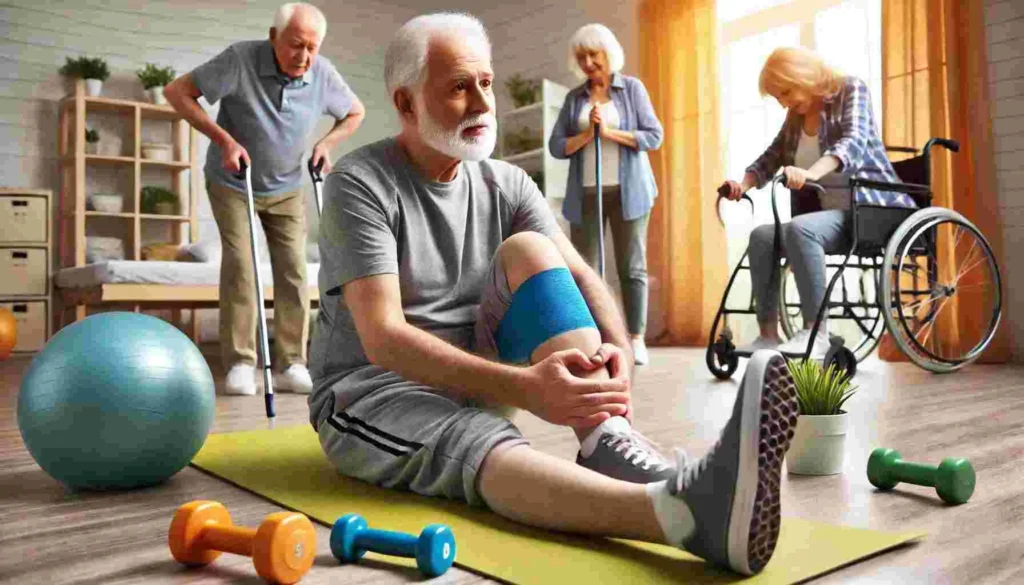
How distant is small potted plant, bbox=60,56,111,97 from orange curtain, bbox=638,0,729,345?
144 inches

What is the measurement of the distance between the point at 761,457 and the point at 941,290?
2811mm

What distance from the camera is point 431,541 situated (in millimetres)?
1059

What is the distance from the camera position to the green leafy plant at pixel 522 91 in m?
6.34

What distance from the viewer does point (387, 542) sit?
1093 mm

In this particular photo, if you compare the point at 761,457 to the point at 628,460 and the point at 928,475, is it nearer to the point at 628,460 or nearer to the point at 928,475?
the point at 628,460

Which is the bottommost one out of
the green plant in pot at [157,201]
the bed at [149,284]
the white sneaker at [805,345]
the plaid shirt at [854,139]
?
the white sneaker at [805,345]

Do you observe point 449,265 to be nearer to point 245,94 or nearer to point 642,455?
point 642,455

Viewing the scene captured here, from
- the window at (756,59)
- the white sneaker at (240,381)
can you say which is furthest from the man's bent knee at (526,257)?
→ the window at (756,59)

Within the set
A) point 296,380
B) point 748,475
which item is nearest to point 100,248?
point 296,380

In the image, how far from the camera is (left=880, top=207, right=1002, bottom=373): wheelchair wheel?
125 inches

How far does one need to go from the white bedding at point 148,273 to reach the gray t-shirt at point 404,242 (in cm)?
307

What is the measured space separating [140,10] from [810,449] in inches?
244

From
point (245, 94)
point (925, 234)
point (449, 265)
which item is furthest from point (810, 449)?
point (245, 94)

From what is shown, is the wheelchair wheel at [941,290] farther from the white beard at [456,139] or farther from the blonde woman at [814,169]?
the white beard at [456,139]
